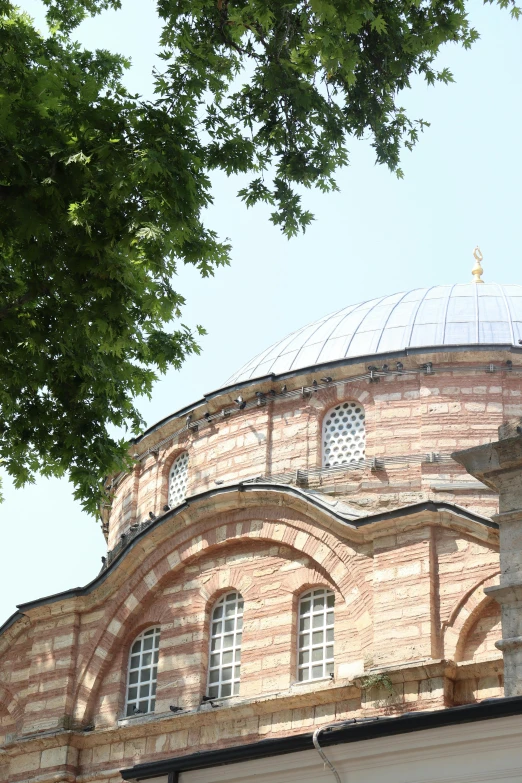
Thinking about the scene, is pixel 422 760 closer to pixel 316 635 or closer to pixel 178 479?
pixel 316 635

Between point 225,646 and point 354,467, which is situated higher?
point 354,467

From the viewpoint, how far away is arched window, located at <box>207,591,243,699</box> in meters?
15.4

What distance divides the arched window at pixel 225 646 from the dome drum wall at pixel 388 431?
8.80 ft

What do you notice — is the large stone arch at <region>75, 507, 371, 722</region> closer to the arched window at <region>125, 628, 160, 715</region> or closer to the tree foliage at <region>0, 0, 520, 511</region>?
the arched window at <region>125, 628, 160, 715</region>

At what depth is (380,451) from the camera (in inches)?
727

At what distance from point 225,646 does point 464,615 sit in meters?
3.63

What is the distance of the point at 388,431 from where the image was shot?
18.6 meters

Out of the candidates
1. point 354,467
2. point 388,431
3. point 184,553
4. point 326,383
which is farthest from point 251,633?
point 326,383

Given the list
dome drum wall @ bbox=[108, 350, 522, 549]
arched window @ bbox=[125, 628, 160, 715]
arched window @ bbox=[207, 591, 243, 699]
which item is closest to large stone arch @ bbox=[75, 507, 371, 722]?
arched window @ bbox=[125, 628, 160, 715]

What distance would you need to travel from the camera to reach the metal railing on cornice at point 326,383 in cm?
1878

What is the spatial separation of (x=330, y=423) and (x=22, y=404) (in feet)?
30.3

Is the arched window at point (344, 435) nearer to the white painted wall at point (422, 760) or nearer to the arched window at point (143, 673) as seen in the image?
the arched window at point (143, 673)

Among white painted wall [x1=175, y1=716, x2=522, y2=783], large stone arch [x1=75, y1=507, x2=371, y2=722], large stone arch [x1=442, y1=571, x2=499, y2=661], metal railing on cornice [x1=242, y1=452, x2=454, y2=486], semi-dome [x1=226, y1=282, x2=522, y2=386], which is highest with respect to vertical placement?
semi-dome [x1=226, y1=282, x2=522, y2=386]

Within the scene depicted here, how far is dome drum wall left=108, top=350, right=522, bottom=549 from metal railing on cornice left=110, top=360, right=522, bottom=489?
0.07 feet
